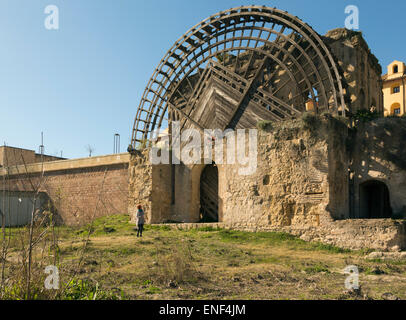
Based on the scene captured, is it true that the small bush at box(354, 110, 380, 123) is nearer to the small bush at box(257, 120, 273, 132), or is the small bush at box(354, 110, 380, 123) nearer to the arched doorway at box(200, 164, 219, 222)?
the small bush at box(257, 120, 273, 132)

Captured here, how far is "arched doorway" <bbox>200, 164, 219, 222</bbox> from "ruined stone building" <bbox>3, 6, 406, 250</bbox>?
0.14 feet

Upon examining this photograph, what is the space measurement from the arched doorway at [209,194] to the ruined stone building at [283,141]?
0.14 ft

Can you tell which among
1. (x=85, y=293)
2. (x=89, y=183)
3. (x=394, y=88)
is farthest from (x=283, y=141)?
(x=394, y=88)

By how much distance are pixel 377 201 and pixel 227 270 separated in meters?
8.33

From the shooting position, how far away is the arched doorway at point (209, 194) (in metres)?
15.4

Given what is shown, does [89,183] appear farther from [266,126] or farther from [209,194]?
[266,126]

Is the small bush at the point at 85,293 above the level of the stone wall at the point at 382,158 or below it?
below

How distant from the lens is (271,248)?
9.87 metres

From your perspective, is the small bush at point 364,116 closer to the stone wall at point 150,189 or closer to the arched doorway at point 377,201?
the arched doorway at point 377,201

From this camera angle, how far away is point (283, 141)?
11.7 m

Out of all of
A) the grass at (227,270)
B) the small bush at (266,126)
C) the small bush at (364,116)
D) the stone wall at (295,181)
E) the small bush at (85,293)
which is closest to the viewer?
the small bush at (85,293)

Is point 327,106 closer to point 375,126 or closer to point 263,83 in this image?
point 375,126

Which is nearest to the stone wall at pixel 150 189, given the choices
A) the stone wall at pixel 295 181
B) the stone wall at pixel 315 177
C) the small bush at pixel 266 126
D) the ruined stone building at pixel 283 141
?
the ruined stone building at pixel 283 141
